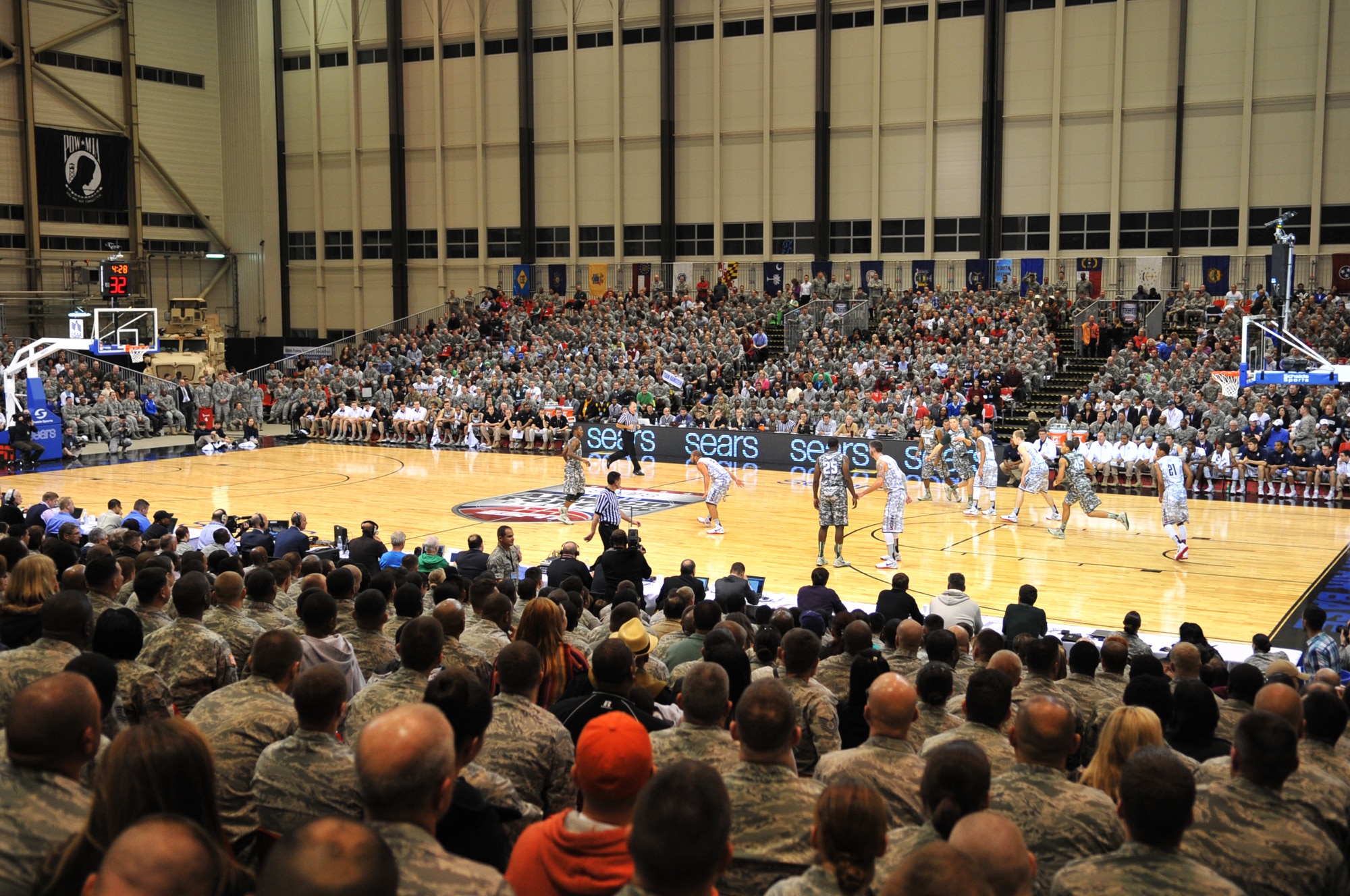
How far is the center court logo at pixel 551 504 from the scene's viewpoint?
2111cm

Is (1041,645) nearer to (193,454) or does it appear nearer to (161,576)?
(161,576)

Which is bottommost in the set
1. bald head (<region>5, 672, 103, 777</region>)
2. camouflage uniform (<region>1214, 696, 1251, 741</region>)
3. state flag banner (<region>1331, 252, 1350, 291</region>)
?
camouflage uniform (<region>1214, 696, 1251, 741</region>)

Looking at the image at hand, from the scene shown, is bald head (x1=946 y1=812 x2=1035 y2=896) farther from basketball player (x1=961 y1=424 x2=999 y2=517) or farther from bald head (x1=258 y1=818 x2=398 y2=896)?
basketball player (x1=961 y1=424 x2=999 y2=517)

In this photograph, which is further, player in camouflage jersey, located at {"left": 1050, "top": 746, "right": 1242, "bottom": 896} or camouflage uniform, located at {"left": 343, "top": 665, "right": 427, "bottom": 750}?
camouflage uniform, located at {"left": 343, "top": 665, "right": 427, "bottom": 750}

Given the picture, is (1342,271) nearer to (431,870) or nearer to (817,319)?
(817,319)

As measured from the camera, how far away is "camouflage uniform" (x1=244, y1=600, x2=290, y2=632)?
26.7ft

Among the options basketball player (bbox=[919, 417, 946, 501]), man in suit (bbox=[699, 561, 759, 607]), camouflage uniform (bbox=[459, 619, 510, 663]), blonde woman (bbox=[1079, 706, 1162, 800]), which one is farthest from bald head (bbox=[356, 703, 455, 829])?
basketball player (bbox=[919, 417, 946, 501])

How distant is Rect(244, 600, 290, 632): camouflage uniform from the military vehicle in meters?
33.2

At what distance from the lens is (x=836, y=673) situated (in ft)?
24.6

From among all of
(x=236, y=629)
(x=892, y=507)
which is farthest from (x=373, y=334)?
(x=236, y=629)

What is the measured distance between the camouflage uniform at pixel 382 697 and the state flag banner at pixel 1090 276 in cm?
3347

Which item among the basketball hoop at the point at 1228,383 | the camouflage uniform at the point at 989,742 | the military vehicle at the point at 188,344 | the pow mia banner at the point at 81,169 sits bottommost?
the camouflage uniform at the point at 989,742

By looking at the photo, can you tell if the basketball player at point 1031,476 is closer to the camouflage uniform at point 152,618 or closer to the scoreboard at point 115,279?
the camouflage uniform at point 152,618

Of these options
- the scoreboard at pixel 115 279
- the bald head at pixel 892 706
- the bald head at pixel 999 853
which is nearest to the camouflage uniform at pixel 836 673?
the bald head at pixel 892 706
